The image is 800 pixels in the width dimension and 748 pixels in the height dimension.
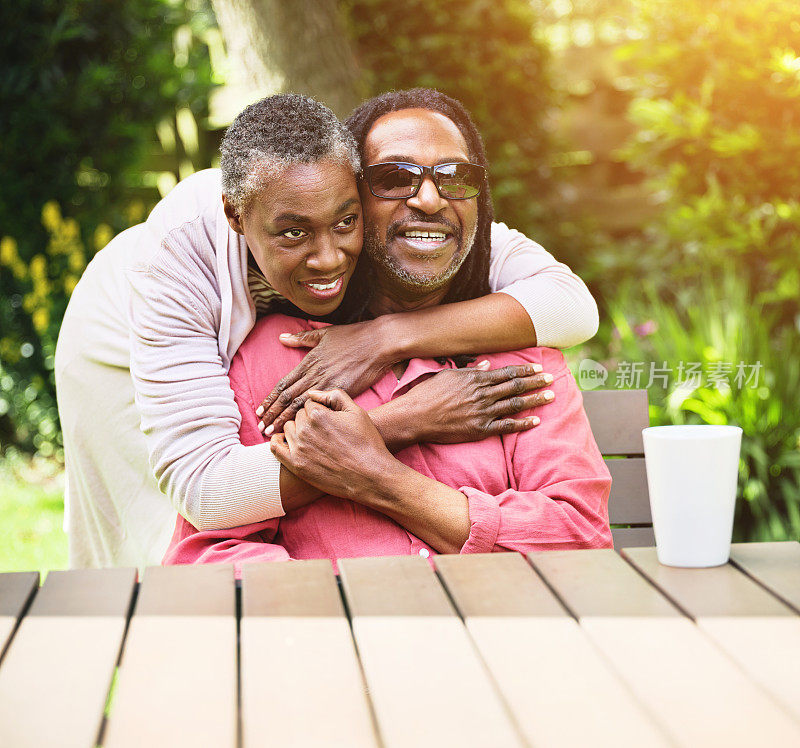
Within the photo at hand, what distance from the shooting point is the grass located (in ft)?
14.4

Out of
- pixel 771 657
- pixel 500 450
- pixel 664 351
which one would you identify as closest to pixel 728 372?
pixel 664 351

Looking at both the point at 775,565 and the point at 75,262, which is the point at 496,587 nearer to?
the point at 775,565

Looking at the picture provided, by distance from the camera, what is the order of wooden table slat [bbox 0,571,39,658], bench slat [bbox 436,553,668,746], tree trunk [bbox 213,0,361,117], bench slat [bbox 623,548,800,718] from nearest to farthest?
bench slat [bbox 436,553,668,746] → bench slat [bbox 623,548,800,718] → wooden table slat [bbox 0,571,39,658] → tree trunk [bbox 213,0,361,117]

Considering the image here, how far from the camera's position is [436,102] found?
7.86ft

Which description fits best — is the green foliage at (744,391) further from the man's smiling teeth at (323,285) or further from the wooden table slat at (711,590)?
the wooden table slat at (711,590)

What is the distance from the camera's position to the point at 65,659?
129cm

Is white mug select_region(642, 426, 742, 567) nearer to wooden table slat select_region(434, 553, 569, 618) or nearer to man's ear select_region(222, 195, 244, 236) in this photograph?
wooden table slat select_region(434, 553, 569, 618)

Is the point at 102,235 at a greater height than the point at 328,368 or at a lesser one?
greater

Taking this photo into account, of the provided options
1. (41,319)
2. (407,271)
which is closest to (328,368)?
(407,271)

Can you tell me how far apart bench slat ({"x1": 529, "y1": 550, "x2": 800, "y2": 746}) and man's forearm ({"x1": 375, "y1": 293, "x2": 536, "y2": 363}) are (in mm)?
804

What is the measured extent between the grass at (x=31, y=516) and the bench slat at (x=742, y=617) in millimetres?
3265

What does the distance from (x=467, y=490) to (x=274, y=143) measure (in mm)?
868

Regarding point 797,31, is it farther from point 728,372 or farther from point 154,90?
point 154,90

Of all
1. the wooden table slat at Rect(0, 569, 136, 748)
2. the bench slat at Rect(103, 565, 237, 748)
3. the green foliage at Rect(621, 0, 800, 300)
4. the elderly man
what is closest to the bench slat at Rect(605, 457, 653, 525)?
the elderly man
